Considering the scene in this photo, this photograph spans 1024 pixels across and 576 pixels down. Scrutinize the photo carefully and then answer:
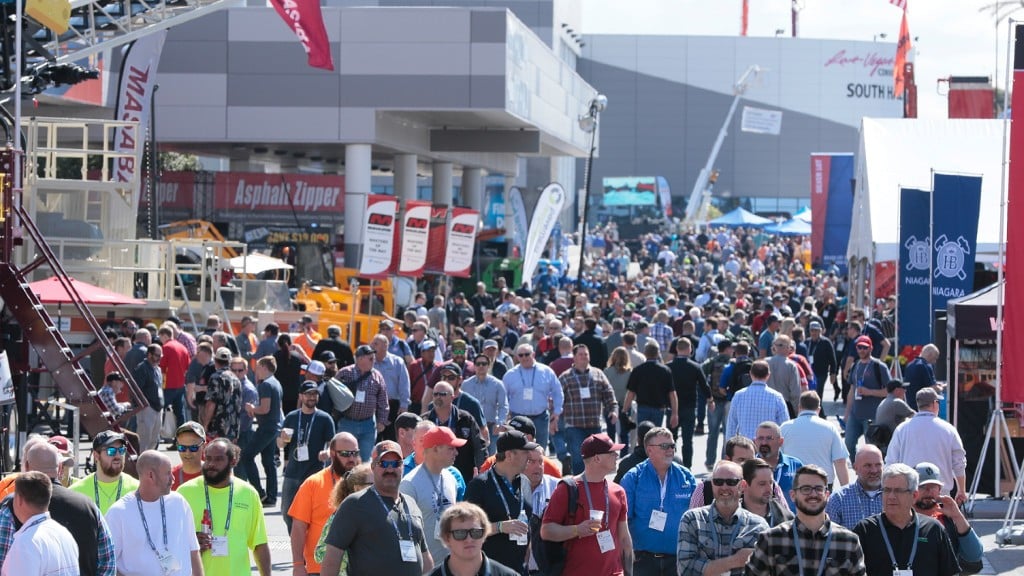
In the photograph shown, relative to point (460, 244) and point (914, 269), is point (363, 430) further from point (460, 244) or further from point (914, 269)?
point (460, 244)

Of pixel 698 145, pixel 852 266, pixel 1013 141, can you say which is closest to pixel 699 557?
pixel 1013 141

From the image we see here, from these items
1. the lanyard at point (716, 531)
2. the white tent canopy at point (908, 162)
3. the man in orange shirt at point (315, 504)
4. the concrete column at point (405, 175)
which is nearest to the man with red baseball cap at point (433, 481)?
the man in orange shirt at point (315, 504)

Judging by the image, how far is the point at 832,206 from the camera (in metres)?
37.8

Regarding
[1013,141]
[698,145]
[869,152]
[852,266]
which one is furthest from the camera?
[698,145]

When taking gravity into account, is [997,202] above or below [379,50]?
below

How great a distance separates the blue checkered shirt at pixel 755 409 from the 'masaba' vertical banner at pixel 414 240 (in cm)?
1468

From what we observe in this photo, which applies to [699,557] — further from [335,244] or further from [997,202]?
[335,244]

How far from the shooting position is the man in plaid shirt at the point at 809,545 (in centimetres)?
675

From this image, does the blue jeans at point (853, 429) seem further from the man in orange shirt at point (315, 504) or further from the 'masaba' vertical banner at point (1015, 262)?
the man in orange shirt at point (315, 504)

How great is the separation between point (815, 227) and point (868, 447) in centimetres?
2993

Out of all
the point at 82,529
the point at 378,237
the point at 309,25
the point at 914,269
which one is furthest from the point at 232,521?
the point at 309,25

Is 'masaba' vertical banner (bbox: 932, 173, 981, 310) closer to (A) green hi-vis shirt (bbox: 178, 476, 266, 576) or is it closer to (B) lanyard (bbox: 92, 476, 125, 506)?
(A) green hi-vis shirt (bbox: 178, 476, 266, 576)

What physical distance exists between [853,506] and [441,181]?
4221cm

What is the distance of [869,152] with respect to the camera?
88.2 ft
